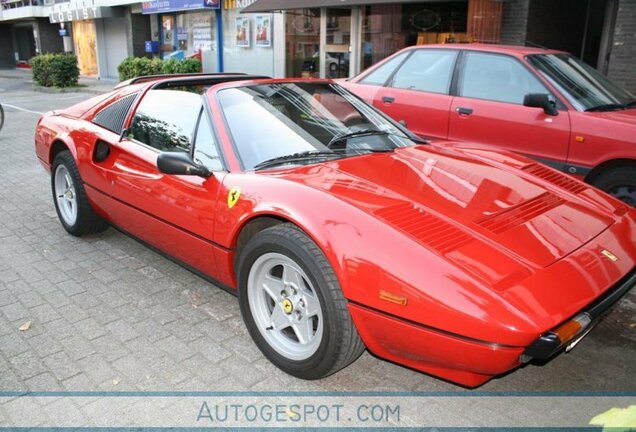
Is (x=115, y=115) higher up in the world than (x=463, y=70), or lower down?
lower down

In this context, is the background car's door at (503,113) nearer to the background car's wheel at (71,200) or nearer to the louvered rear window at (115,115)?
the louvered rear window at (115,115)

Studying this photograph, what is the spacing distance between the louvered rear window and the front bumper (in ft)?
10.2

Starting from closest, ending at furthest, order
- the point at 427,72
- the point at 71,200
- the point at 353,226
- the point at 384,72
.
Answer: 1. the point at 353,226
2. the point at 71,200
3. the point at 427,72
4. the point at 384,72

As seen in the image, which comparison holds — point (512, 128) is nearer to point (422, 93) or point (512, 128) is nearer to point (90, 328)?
point (422, 93)

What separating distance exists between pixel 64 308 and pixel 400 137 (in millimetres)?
2405

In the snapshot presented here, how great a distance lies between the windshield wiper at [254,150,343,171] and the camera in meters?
2.93

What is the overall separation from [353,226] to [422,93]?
3.86m

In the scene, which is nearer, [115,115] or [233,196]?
[233,196]

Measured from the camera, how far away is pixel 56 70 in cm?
1919

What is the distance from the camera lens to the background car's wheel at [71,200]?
4262 millimetres

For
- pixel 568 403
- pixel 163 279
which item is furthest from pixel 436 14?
pixel 568 403

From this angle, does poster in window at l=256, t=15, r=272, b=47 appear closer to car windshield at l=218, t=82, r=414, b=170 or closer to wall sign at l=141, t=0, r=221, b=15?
wall sign at l=141, t=0, r=221, b=15

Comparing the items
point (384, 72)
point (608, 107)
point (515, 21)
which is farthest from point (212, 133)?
point (515, 21)

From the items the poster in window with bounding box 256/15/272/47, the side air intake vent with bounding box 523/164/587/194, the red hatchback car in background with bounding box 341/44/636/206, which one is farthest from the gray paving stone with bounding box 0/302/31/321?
the poster in window with bounding box 256/15/272/47
